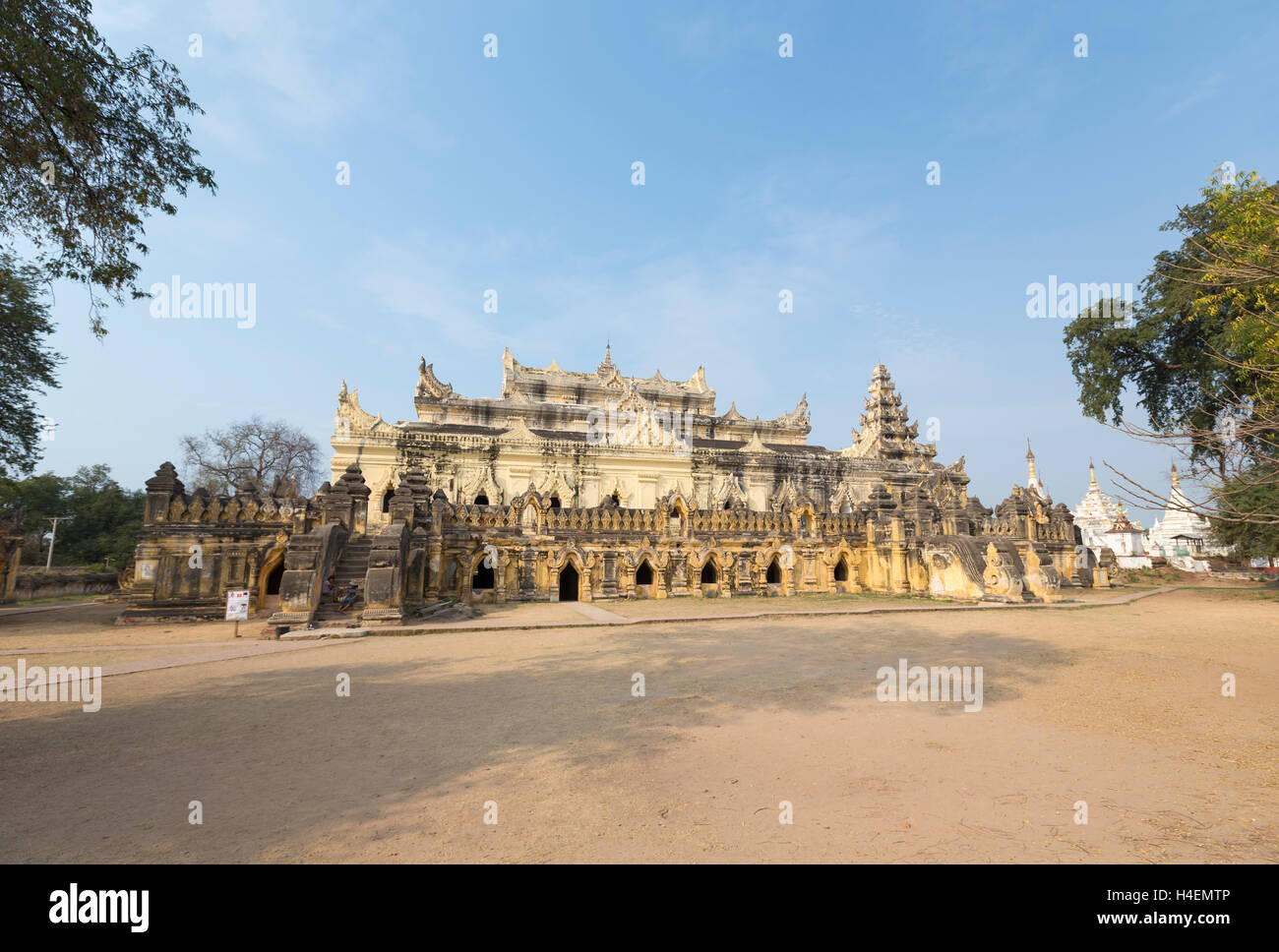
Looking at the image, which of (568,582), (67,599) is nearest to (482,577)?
(568,582)

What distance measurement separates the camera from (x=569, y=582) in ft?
70.8

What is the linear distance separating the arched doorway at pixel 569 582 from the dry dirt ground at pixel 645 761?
11296 millimetres

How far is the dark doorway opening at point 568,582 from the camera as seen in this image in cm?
2125

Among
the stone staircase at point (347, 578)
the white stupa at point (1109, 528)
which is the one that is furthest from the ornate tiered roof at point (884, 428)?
the stone staircase at point (347, 578)

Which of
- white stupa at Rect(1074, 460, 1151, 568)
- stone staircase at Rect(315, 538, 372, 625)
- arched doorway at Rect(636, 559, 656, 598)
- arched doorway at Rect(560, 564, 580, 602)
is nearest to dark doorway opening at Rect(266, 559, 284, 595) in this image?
stone staircase at Rect(315, 538, 372, 625)

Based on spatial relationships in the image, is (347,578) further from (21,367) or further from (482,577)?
(21,367)

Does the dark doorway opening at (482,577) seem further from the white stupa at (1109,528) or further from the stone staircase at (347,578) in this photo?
the white stupa at (1109,528)

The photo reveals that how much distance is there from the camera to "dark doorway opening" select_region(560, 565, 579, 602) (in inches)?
837

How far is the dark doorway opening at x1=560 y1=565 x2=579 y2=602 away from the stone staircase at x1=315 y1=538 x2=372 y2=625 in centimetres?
700

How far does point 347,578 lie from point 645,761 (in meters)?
12.8

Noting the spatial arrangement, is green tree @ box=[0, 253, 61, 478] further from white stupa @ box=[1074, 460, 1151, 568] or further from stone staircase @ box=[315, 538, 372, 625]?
white stupa @ box=[1074, 460, 1151, 568]

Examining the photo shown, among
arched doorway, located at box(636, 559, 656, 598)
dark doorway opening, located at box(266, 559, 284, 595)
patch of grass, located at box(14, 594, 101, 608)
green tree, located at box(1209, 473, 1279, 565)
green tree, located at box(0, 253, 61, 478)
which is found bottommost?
patch of grass, located at box(14, 594, 101, 608)

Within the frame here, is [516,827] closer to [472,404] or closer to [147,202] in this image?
[147,202]

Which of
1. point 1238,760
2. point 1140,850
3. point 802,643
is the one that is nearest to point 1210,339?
point 802,643
